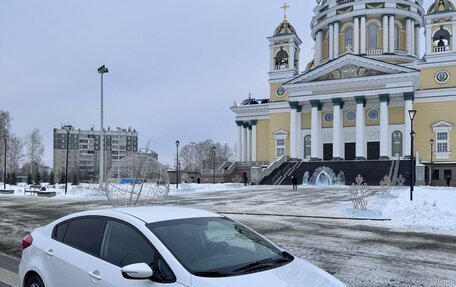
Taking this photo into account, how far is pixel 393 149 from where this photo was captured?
56531mm

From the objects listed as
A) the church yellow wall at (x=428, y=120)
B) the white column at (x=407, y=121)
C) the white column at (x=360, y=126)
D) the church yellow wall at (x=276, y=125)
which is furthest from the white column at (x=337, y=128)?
the church yellow wall at (x=428, y=120)

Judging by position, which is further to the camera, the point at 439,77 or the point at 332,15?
the point at 332,15

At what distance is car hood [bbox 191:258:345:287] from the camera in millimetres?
3695

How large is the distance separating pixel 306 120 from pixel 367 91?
9984mm

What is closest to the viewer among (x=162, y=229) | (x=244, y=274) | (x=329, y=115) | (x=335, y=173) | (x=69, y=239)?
(x=244, y=274)

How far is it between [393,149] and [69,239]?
184 feet

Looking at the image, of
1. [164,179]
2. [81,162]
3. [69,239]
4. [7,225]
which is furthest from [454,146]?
[81,162]

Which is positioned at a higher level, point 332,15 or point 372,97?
point 332,15

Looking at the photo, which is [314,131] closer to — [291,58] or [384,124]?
[384,124]

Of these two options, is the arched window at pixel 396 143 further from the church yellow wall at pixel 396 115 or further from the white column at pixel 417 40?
the white column at pixel 417 40

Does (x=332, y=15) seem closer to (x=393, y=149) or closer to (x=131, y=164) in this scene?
(x=393, y=149)

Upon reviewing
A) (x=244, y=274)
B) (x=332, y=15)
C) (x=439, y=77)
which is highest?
(x=332, y=15)

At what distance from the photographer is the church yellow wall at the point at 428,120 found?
55.5m

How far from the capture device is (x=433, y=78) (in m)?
57.9
